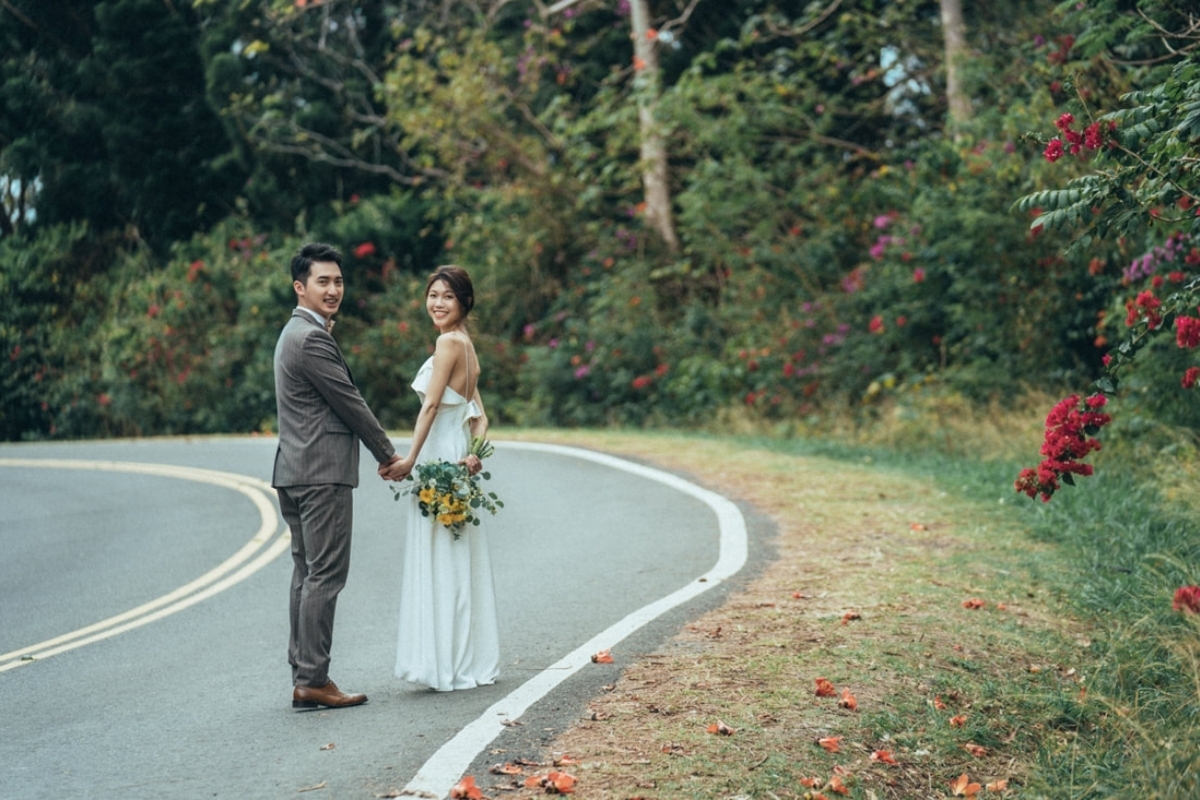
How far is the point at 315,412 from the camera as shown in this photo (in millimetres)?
6078

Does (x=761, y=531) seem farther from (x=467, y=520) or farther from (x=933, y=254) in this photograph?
(x=933, y=254)

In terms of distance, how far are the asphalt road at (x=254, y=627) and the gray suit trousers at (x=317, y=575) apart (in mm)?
249

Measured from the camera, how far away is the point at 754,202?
67.8 feet

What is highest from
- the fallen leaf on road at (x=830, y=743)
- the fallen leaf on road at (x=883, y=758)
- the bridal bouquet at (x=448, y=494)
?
the bridal bouquet at (x=448, y=494)

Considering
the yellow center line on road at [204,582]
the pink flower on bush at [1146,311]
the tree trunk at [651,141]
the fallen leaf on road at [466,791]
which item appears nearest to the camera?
the fallen leaf on road at [466,791]

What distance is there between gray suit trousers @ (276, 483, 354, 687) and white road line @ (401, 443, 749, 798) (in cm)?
88

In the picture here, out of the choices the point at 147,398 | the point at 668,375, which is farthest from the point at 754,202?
the point at 147,398

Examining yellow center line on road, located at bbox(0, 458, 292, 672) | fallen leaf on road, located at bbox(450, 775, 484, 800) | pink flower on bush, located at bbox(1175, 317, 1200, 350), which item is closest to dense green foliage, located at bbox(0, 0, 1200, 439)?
pink flower on bush, located at bbox(1175, 317, 1200, 350)

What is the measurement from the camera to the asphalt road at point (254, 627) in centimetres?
529

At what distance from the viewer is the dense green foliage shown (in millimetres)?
16609

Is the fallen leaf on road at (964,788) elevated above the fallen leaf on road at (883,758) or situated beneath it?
situated beneath

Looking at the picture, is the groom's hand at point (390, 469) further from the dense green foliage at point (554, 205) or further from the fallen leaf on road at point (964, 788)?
the dense green foliage at point (554, 205)

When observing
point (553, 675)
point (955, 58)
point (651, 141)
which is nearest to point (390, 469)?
point (553, 675)

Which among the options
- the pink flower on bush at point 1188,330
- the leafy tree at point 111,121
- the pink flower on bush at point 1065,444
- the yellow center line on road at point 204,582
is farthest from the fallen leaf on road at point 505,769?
the leafy tree at point 111,121
